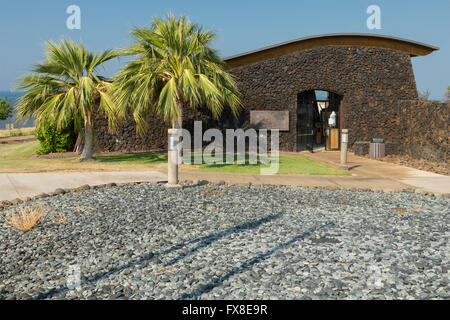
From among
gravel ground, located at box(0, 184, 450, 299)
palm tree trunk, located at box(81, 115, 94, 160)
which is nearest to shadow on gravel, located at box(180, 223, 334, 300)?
gravel ground, located at box(0, 184, 450, 299)

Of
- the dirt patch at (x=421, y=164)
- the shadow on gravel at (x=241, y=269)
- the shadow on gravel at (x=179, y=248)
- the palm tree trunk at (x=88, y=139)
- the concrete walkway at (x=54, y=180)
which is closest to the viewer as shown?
the shadow on gravel at (x=241, y=269)

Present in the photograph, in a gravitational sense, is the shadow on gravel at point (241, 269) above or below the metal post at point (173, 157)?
below

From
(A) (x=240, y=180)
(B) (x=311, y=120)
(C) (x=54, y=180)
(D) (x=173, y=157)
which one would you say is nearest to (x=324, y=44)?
(B) (x=311, y=120)

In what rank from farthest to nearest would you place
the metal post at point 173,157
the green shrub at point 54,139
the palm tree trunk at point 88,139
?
the green shrub at point 54,139 < the palm tree trunk at point 88,139 < the metal post at point 173,157

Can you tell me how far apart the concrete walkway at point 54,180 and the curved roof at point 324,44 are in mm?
7699

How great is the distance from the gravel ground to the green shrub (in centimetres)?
835

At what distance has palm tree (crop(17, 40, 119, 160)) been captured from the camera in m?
12.5

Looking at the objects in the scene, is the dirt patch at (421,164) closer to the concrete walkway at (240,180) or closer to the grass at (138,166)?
the concrete walkway at (240,180)

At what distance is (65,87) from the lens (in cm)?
1345

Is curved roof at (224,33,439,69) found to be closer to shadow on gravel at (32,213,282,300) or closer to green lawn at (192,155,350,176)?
green lawn at (192,155,350,176)

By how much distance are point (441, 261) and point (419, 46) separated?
1535cm

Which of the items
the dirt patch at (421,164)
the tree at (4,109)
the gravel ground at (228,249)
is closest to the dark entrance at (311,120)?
the dirt patch at (421,164)

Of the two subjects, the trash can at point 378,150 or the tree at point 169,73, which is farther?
the trash can at point 378,150

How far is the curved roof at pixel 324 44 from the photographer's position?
1675cm
